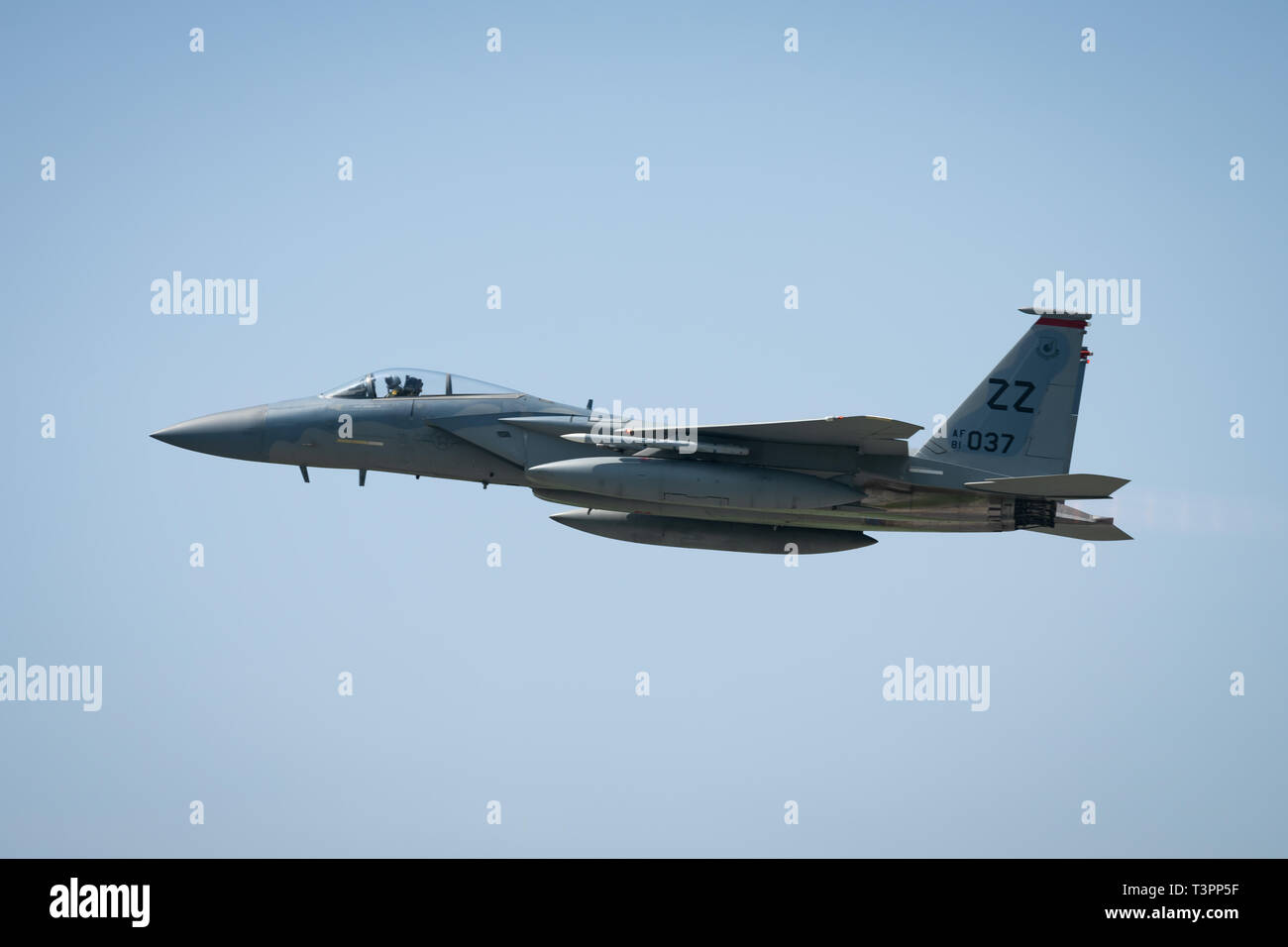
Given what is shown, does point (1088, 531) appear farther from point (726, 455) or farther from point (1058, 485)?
point (726, 455)

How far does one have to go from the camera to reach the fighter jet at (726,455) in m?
22.1

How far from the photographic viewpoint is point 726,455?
74.2ft

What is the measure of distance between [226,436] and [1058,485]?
13483 mm

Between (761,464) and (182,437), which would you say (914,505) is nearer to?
(761,464)

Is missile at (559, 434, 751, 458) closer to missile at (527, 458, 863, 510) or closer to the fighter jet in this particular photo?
the fighter jet

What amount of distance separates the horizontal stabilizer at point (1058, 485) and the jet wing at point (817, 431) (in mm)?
1746

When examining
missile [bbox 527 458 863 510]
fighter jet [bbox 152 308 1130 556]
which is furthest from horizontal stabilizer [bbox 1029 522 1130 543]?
missile [bbox 527 458 863 510]

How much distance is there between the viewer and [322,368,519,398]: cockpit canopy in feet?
77.6

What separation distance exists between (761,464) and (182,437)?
380 inches

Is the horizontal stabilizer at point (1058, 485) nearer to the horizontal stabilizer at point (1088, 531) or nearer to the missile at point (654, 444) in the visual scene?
the horizontal stabilizer at point (1088, 531)

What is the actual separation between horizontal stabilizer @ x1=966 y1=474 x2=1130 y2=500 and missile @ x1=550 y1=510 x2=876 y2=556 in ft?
9.65

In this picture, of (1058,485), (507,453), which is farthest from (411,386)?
(1058,485)

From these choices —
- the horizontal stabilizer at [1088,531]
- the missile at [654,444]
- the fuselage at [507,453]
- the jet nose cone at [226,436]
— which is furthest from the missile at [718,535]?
the jet nose cone at [226,436]
